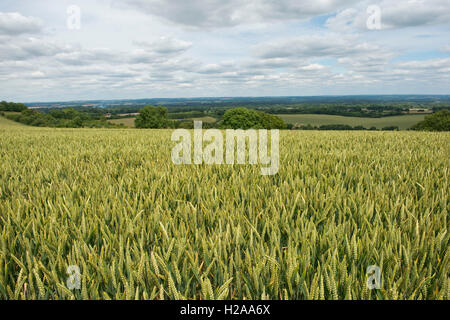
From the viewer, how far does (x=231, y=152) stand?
4734 millimetres

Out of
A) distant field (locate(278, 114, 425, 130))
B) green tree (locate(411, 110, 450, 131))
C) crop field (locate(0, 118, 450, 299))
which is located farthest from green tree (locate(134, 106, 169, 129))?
crop field (locate(0, 118, 450, 299))

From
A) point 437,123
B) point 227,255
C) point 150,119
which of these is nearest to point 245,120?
point 150,119

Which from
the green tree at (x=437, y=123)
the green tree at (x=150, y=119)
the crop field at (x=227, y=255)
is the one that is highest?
the green tree at (x=150, y=119)

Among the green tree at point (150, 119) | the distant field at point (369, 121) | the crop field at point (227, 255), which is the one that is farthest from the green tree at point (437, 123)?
the crop field at point (227, 255)

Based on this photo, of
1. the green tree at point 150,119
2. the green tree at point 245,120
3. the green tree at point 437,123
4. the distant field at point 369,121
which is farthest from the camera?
the green tree at point 150,119

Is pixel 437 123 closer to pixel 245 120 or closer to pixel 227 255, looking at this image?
pixel 245 120

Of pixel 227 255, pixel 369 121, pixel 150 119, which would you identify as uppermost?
pixel 150 119

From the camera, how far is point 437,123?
42688mm

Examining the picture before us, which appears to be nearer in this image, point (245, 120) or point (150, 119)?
point (245, 120)

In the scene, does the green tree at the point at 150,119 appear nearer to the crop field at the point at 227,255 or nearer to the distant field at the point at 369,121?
the distant field at the point at 369,121

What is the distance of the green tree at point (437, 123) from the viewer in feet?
137

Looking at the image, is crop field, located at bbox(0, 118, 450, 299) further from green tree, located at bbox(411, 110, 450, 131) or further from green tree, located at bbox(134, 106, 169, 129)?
green tree, located at bbox(134, 106, 169, 129)
